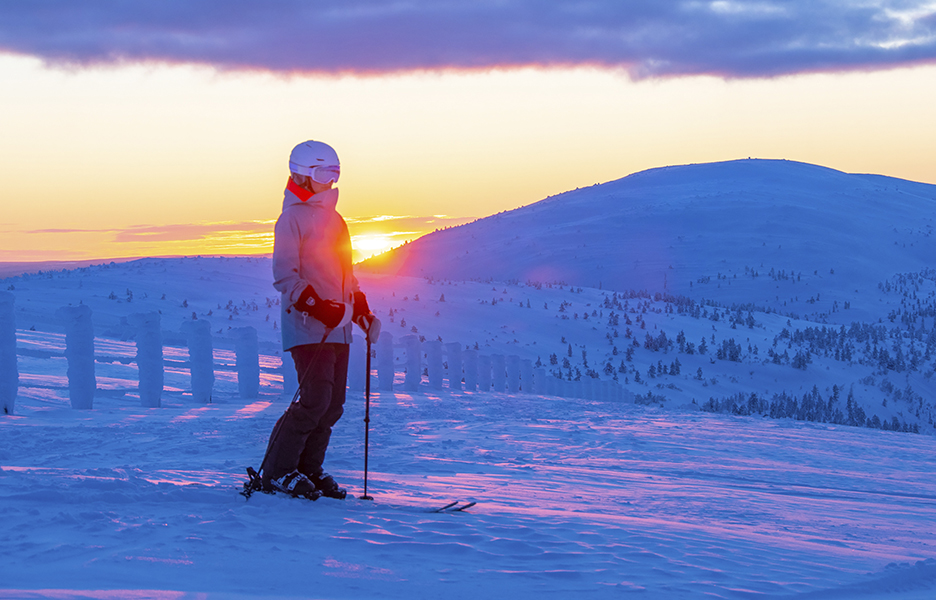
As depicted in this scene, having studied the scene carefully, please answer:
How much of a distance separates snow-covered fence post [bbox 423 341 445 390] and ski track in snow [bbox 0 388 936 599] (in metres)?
5.82

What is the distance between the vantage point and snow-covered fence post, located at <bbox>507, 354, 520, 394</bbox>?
16828 millimetres

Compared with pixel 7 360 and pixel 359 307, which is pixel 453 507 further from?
pixel 7 360

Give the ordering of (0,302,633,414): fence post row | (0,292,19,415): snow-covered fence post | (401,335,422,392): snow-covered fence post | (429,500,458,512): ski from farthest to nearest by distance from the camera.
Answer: (401,335,422,392): snow-covered fence post, (0,302,633,414): fence post row, (0,292,19,415): snow-covered fence post, (429,500,458,512): ski

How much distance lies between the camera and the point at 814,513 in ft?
18.9

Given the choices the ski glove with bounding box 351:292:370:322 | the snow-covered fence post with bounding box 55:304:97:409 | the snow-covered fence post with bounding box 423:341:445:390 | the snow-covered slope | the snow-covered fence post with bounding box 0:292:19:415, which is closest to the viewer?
the snow-covered slope

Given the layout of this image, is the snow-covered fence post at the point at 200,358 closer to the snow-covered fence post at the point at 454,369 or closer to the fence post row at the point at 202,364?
the fence post row at the point at 202,364

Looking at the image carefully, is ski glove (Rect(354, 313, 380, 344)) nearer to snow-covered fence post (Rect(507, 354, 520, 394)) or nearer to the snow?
the snow

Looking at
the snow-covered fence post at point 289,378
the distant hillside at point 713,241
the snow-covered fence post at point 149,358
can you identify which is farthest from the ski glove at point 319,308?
the distant hillside at point 713,241

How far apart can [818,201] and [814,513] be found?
90.5 metres

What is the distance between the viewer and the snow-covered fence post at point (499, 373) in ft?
54.6

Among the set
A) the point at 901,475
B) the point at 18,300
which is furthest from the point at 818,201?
the point at 901,475

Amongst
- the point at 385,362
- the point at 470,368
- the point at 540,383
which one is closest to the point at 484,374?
the point at 470,368

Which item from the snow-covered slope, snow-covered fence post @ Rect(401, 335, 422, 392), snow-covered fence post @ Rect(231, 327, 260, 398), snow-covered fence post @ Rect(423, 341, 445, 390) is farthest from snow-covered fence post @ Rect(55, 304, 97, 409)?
snow-covered fence post @ Rect(423, 341, 445, 390)

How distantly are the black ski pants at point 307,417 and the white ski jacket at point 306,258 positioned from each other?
0.30 feet
